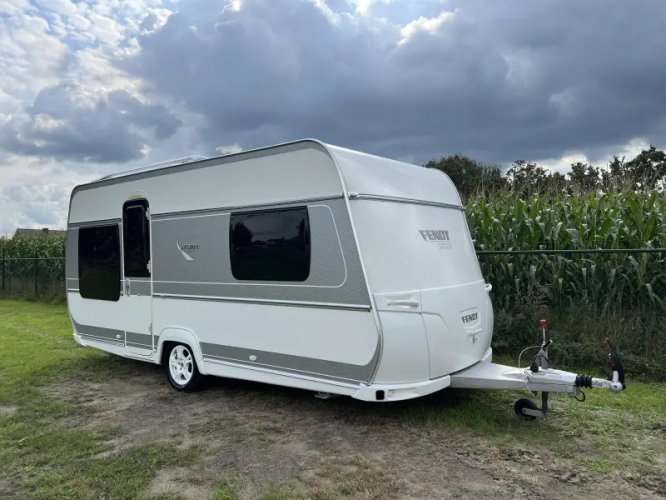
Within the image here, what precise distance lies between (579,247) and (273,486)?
634cm

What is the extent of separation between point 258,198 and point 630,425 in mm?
4451

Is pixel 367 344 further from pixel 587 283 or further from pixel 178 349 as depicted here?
pixel 587 283

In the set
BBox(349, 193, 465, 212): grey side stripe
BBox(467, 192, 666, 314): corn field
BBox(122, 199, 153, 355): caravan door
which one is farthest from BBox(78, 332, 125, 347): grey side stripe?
BBox(467, 192, 666, 314): corn field

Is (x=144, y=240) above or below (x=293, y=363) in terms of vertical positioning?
above

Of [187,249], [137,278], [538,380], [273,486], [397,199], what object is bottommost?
[273,486]

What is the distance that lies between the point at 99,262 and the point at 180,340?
2211 mm

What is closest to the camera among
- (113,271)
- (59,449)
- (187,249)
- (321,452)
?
(321,452)

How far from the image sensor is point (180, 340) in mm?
6824

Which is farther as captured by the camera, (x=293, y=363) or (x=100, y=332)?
(x=100, y=332)

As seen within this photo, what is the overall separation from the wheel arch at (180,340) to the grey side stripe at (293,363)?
103mm

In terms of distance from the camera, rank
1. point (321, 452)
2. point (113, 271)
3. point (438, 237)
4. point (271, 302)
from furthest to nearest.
→ point (113, 271), point (438, 237), point (271, 302), point (321, 452)

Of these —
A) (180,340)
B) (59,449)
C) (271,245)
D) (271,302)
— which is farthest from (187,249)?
(59,449)

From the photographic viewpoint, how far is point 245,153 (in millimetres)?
6246

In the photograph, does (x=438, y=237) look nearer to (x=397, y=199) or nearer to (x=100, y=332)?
(x=397, y=199)
